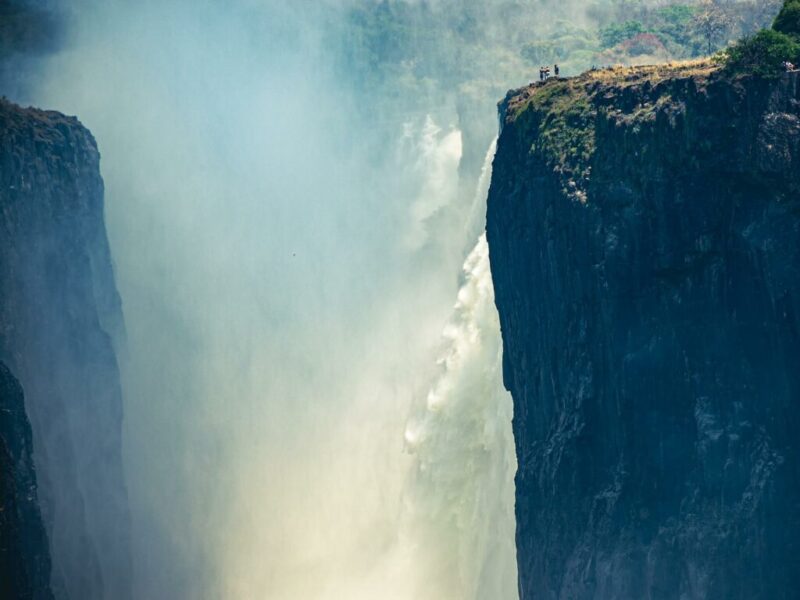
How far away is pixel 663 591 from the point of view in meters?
61.8

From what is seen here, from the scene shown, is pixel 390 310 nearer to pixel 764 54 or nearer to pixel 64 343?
pixel 64 343

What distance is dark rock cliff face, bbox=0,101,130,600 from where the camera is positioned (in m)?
90.6

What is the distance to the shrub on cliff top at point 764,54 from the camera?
Result: 192 feet

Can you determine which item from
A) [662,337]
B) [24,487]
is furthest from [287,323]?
[662,337]

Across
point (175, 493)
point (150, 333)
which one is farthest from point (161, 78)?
point (175, 493)

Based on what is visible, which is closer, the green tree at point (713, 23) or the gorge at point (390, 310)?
the gorge at point (390, 310)

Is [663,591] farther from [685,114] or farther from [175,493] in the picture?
[175,493]

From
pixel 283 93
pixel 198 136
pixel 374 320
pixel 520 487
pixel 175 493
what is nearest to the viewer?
pixel 520 487

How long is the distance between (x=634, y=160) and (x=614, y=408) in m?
12.2

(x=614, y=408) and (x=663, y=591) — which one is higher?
(x=614, y=408)

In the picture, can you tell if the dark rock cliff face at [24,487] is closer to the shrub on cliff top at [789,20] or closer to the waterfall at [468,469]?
the waterfall at [468,469]

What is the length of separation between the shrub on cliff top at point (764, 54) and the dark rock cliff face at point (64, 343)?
50.6 meters

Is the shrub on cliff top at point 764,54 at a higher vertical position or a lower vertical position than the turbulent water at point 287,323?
higher

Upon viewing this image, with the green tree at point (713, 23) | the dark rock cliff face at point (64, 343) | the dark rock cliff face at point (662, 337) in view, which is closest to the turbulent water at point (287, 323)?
the dark rock cliff face at point (64, 343)
